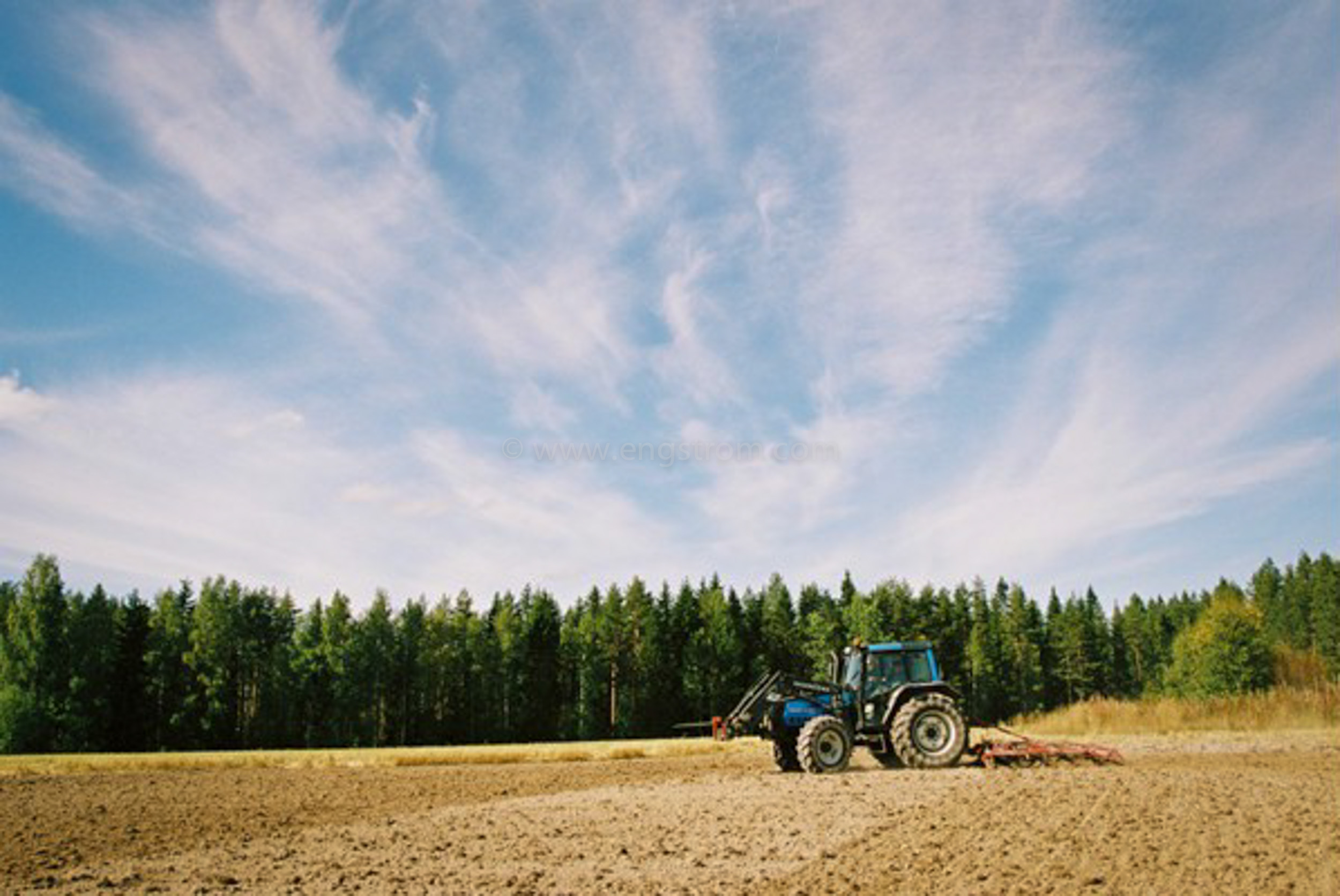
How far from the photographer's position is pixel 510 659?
243ft

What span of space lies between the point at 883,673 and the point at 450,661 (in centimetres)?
6058

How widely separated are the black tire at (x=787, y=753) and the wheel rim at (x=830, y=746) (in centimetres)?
111

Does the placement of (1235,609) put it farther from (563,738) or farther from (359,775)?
(359,775)

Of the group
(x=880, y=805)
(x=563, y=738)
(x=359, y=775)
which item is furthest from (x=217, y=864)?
(x=563, y=738)

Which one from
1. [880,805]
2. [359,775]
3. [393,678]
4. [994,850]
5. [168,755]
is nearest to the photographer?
[994,850]

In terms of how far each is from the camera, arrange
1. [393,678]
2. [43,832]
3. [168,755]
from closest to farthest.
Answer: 1. [43,832]
2. [168,755]
3. [393,678]

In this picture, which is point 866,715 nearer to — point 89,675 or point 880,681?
point 880,681

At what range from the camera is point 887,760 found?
19719mm

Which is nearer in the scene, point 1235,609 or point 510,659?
point 1235,609

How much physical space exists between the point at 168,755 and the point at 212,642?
2617 cm

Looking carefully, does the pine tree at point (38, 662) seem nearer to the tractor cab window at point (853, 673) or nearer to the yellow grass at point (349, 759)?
the yellow grass at point (349, 759)

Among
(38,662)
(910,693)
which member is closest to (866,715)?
(910,693)

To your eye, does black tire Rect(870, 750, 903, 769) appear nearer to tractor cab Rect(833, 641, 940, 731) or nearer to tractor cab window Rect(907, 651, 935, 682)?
tractor cab Rect(833, 641, 940, 731)

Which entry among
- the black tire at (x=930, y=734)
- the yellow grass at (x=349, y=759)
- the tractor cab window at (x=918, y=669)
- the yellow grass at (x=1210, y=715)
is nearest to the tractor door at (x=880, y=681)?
the tractor cab window at (x=918, y=669)
